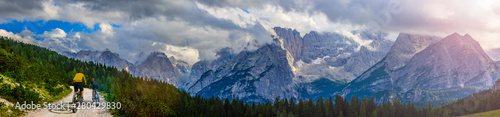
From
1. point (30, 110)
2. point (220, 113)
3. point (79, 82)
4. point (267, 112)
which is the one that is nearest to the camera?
Answer: point (30, 110)

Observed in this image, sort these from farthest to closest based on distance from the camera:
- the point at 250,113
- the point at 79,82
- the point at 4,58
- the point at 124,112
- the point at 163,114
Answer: the point at 250,113
the point at 163,114
the point at 4,58
the point at 124,112
the point at 79,82

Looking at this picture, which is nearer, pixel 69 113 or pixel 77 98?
pixel 69 113

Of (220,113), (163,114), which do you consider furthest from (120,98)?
(220,113)

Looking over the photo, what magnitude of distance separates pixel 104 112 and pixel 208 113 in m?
90.4

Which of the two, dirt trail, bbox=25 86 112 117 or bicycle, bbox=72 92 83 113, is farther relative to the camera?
bicycle, bbox=72 92 83 113

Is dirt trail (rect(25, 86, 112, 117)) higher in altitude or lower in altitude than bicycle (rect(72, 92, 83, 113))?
lower

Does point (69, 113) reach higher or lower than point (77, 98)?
lower

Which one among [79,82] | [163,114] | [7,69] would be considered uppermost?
[7,69]

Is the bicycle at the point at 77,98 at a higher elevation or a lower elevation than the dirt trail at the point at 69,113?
higher

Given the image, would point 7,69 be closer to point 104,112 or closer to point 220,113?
point 104,112

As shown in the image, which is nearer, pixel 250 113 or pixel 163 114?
pixel 163 114

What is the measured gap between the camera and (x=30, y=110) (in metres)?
42.8

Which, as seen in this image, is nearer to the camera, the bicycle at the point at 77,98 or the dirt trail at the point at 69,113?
the dirt trail at the point at 69,113

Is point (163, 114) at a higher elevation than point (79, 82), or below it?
below
